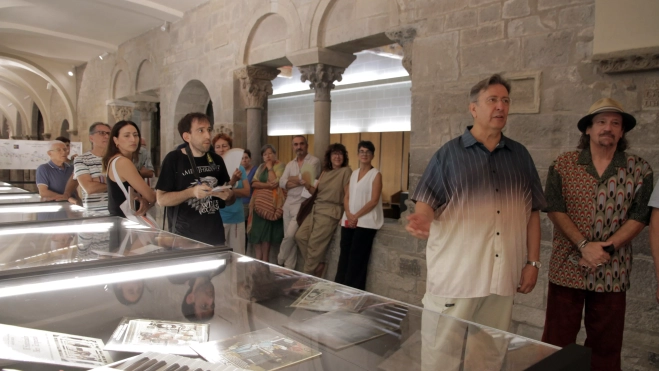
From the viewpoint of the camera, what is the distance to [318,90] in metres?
4.92

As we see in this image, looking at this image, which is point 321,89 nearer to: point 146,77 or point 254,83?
point 254,83

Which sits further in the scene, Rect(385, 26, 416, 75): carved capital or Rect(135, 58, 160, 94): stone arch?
Rect(135, 58, 160, 94): stone arch

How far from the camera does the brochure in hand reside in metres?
1.04

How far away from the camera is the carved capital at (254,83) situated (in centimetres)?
577

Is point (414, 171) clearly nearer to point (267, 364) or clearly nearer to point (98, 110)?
point (267, 364)

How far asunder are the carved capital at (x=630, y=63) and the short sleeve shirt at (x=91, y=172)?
319 centimetres

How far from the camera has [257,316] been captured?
1.24m

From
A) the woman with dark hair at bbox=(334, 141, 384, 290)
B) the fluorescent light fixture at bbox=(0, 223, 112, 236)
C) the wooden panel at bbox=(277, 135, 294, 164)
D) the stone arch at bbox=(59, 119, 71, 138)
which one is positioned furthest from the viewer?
the stone arch at bbox=(59, 119, 71, 138)

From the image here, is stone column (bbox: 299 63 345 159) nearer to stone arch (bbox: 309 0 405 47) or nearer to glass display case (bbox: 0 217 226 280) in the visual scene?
stone arch (bbox: 309 0 405 47)

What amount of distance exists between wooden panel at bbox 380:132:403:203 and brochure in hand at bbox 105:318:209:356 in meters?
7.25

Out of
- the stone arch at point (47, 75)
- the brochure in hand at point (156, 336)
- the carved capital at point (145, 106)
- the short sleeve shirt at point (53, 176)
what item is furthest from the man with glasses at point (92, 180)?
the stone arch at point (47, 75)

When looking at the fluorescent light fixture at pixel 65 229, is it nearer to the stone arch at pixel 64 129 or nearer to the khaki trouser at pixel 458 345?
the khaki trouser at pixel 458 345

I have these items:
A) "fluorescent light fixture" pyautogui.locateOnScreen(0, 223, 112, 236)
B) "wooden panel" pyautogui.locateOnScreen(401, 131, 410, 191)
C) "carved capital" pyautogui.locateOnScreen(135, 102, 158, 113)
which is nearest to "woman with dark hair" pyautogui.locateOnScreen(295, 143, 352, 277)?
"fluorescent light fixture" pyautogui.locateOnScreen(0, 223, 112, 236)

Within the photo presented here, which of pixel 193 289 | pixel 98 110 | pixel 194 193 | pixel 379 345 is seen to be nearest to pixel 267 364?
pixel 379 345
